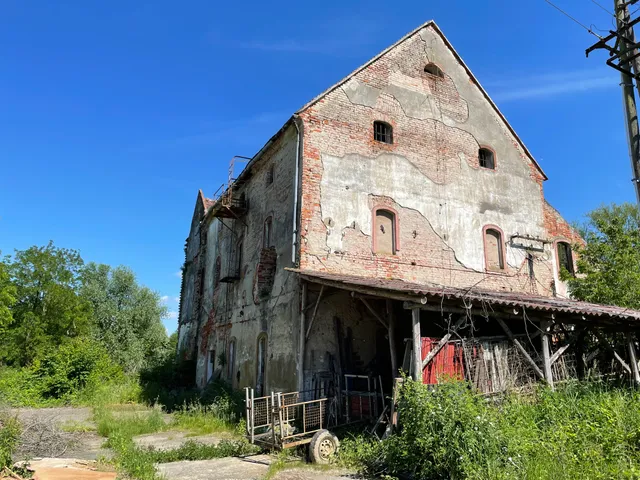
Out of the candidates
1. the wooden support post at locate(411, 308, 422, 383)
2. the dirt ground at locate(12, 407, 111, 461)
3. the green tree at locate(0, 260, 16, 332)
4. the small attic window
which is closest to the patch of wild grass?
the dirt ground at locate(12, 407, 111, 461)

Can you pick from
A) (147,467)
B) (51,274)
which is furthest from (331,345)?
(51,274)

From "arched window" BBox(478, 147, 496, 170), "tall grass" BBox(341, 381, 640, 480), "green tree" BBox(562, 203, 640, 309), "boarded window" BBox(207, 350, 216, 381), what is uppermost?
"arched window" BBox(478, 147, 496, 170)

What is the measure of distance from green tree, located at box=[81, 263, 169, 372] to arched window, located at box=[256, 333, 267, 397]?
22655 mm

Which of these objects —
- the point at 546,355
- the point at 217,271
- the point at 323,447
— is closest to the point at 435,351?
the point at 323,447

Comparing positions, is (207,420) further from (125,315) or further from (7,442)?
(125,315)

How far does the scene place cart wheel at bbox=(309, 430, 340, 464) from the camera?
30.3 feet

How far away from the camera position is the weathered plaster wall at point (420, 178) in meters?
14.3

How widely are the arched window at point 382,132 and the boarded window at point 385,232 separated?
2683 mm

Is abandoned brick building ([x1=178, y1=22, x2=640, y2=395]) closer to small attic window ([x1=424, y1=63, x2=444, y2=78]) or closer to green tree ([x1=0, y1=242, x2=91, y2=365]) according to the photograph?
small attic window ([x1=424, y1=63, x2=444, y2=78])

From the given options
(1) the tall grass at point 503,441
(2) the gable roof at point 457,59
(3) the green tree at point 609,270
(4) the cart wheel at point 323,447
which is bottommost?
(4) the cart wheel at point 323,447

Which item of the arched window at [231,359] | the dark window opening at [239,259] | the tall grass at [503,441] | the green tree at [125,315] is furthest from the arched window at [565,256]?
the green tree at [125,315]

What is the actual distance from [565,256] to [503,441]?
1465 cm

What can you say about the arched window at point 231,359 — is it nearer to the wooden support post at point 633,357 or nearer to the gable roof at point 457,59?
the gable roof at point 457,59

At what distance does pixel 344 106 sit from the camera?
608 inches
